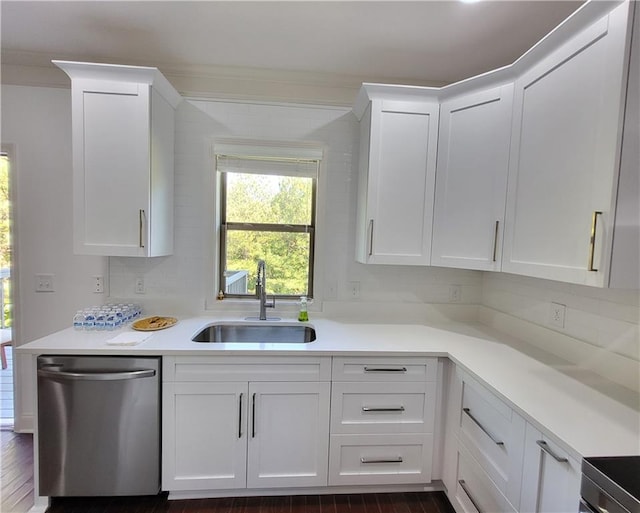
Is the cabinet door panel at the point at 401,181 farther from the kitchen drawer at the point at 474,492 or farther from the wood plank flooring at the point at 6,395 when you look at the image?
the wood plank flooring at the point at 6,395

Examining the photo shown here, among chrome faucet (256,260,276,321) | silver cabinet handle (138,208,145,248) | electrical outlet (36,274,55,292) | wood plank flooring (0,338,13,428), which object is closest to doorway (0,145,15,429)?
wood plank flooring (0,338,13,428)

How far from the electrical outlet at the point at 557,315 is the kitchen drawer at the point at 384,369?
66 centimetres

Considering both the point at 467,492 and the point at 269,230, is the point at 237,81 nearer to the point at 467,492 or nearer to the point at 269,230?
the point at 269,230

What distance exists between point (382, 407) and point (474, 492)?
533 mm

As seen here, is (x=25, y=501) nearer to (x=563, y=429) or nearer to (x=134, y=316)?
(x=134, y=316)

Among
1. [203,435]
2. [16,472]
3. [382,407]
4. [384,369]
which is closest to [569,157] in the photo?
[384,369]

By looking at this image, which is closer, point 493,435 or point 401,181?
point 493,435

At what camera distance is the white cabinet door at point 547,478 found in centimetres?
94

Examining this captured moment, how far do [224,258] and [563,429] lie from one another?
2088 mm

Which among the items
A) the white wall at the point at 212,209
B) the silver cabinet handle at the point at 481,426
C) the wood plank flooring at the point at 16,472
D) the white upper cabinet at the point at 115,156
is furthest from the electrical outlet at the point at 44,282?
the silver cabinet handle at the point at 481,426

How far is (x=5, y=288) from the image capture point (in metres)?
2.88

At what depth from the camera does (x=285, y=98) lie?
220 cm

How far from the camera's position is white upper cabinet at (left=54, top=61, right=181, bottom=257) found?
1.77 meters

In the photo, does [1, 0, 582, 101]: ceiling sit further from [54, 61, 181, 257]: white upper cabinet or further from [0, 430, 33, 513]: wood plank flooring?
[0, 430, 33, 513]: wood plank flooring
